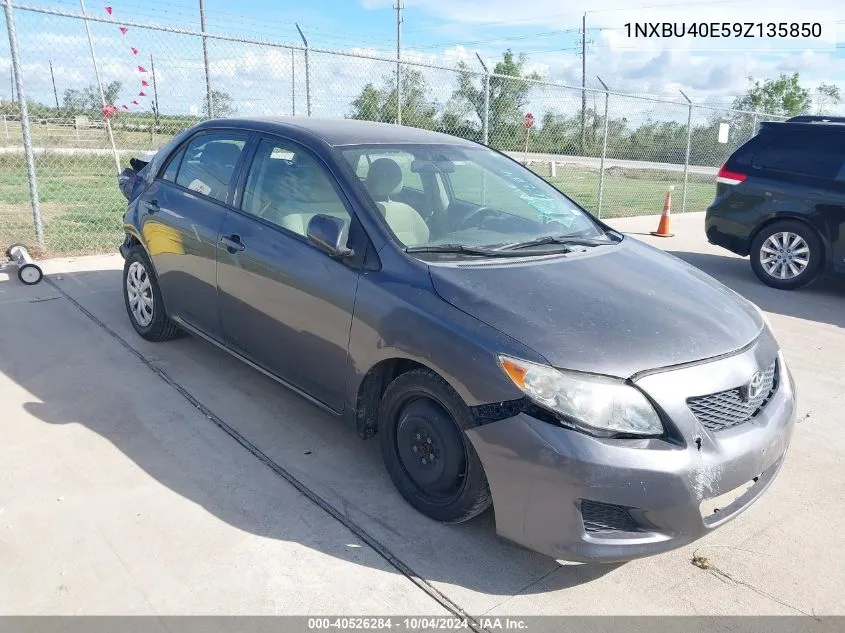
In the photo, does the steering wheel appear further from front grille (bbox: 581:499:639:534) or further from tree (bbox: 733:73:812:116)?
tree (bbox: 733:73:812:116)

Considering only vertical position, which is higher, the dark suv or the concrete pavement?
the dark suv

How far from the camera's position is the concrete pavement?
8.63ft

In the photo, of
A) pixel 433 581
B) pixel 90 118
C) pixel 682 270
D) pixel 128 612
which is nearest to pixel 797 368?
pixel 682 270

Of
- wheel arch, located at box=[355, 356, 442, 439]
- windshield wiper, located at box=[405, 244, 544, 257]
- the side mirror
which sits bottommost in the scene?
wheel arch, located at box=[355, 356, 442, 439]

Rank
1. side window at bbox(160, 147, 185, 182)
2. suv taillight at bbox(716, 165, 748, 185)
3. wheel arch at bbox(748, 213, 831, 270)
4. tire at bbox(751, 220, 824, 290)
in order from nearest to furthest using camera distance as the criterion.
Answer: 1. side window at bbox(160, 147, 185, 182)
2. wheel arch at bbox(748, 213, 831, 270)
3. tire at bbox(751, 220, 824, 290)
4. suv taillight at bbox(716, 165, 748, 185)

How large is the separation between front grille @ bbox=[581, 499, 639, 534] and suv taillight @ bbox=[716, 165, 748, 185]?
658cm

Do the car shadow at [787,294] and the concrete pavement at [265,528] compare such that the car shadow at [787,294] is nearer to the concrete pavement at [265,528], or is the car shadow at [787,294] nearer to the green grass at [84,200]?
the concrete pavement at [265,528]

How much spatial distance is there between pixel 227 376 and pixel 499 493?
2.50 m

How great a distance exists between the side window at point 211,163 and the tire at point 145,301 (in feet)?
2.40

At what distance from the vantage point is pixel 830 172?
7395 millimetres

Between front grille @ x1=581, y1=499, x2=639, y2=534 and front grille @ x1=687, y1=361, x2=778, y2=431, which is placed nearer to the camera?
front grille @ x1=581, y1=499, x2=639, y2=534

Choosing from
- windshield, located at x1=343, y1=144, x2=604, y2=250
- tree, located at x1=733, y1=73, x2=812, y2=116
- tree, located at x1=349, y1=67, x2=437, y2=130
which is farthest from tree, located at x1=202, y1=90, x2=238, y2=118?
tree, located at x1=733, y1=73, x2=812, y2=116

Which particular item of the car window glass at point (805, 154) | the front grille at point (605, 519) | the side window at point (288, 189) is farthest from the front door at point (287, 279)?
the car window glass at point (805, 154)

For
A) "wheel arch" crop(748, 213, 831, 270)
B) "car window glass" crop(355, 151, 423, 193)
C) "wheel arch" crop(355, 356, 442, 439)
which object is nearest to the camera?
"wheel arch" crop(355, 356, 442, 439)
